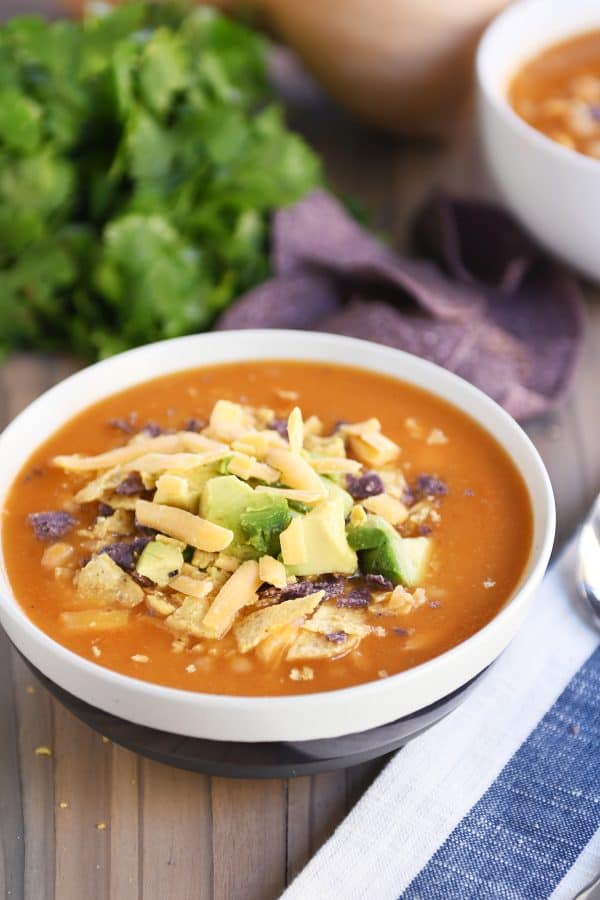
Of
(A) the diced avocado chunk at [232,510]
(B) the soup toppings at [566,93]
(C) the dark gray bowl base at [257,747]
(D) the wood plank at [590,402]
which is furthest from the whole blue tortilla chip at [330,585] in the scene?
(B) the soup toppings at [566,93]

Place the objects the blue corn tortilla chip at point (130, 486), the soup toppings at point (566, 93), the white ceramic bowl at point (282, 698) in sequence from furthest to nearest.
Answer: the soup toppings at point (566, 93) < the blue corn tortilla chip at point (130, 486) < the white ceramic bowl at point (282, 698)

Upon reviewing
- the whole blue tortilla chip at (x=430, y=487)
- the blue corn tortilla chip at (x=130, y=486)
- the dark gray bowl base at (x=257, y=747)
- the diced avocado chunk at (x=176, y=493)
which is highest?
the diced avocado chunk at (x=176, y=493)

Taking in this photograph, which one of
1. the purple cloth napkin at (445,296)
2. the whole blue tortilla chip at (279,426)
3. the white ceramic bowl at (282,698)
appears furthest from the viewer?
the purple cloth napkin at (445,296)

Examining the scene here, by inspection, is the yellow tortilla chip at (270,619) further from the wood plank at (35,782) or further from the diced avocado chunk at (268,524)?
the wood plank at (35,782)

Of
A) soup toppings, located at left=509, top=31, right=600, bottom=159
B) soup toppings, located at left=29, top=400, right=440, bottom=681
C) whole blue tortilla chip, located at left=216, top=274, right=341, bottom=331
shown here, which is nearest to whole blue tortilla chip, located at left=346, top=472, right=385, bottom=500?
soup toppings, located at left=29, top=400, right=440, bottom=681

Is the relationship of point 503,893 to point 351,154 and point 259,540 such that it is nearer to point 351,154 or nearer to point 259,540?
point 259,540

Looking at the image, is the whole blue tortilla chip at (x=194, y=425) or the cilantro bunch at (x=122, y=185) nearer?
the whole blue tortilla chip at (x=194, y=425)
